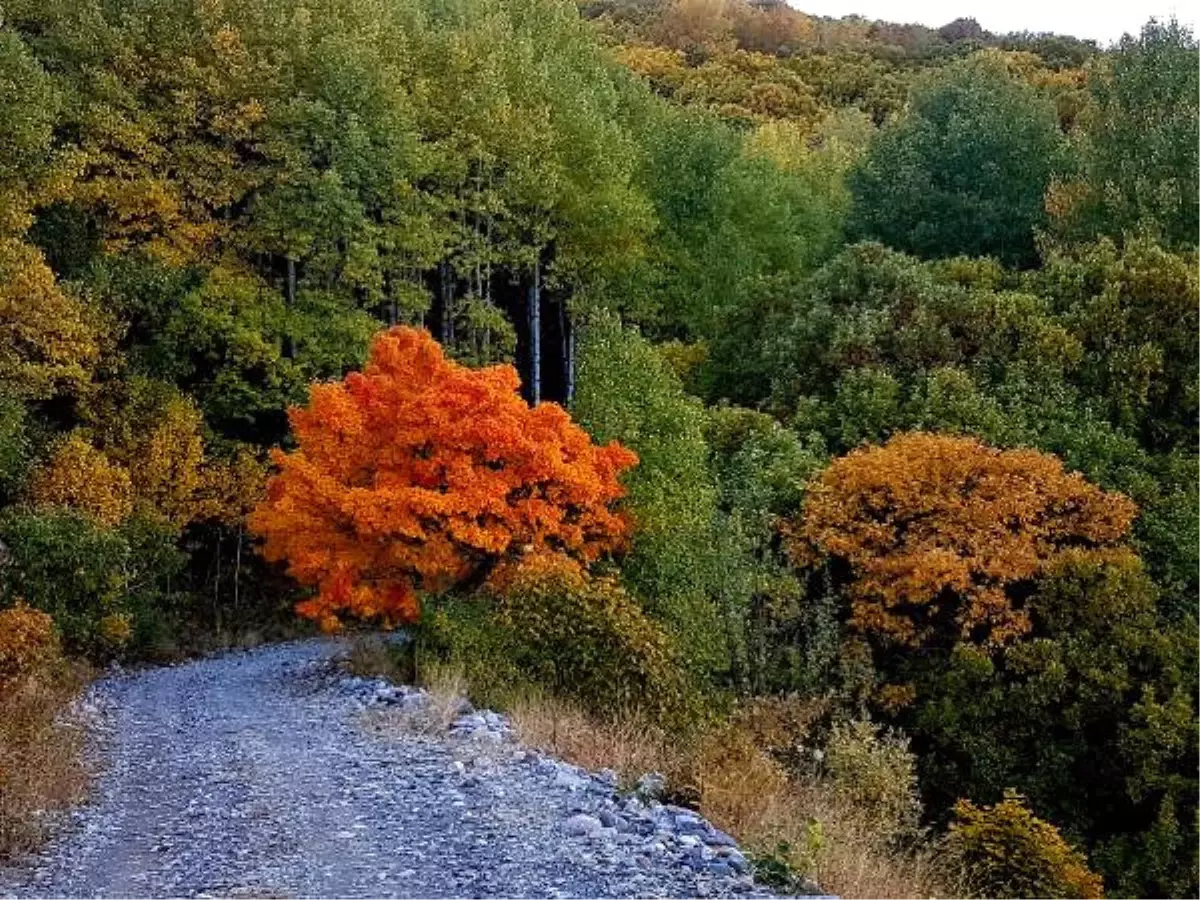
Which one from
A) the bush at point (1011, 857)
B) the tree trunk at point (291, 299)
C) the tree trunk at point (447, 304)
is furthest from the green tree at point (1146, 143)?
the bush at point (1011, 857)

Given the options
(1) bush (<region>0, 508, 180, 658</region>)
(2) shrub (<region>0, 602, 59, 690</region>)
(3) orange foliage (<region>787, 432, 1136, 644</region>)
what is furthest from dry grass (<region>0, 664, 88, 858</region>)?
(3) orange foliage (<region>787, 432, 1136, 644</region>)

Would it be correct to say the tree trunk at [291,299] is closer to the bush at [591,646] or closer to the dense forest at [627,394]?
the dense forest at [627,394]

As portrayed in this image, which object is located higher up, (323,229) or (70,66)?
(70,66)

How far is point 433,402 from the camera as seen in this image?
64.5 ft

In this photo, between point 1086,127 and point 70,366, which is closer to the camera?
point 70,366

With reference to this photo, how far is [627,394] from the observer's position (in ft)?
71.2

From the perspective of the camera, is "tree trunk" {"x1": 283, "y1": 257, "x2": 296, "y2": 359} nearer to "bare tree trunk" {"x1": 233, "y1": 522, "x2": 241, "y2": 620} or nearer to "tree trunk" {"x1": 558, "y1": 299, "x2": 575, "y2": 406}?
"bare tree trunk" {"x1": 233, "y1": 522, "x2": 241, "y2": 620}

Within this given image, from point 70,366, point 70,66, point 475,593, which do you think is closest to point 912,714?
point 475,593

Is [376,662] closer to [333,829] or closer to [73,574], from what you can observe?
[73,574]

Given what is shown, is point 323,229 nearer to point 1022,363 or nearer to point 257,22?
point 257,22

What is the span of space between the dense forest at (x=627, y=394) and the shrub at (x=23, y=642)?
0.42ft

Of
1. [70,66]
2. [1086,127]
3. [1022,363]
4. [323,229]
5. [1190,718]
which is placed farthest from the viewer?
[1086,127]

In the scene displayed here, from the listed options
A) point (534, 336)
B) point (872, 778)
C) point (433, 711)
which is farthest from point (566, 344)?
point (872, 778)

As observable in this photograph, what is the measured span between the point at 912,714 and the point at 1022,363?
8.92 m
